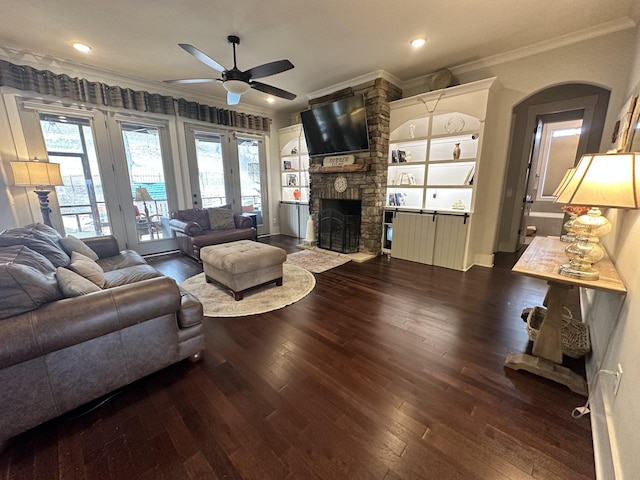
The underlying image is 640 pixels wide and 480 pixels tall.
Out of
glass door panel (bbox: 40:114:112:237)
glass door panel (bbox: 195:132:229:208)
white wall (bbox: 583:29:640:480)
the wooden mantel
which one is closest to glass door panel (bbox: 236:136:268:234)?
glass door panel (bbox: 195:132:229:208)

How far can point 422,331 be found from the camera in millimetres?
2270

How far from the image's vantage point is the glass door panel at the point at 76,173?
3709mm

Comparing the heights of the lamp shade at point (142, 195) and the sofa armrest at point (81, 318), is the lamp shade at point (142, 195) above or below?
above

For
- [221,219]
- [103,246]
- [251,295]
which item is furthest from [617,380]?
[221,219]

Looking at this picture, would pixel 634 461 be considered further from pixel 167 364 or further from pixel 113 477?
pixel 167 364

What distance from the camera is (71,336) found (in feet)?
4.33

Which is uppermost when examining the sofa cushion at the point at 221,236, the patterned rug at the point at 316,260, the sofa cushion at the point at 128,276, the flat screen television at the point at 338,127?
the flat screen television at the point at 338,127

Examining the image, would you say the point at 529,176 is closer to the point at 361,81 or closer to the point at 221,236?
the point at 361,81

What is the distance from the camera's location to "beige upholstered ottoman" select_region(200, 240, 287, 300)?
2799 millimetres

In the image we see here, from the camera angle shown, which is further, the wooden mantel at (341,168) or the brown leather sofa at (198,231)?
the wooden mantel at (341,168)

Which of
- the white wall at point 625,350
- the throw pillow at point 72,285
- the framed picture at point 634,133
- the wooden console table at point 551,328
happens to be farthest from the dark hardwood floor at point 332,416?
the framed picture at point 634,133

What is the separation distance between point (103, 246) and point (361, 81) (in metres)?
4.26

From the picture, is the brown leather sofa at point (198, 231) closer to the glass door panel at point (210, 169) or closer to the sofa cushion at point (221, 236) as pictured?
the sofa cushion at point (221, 236)

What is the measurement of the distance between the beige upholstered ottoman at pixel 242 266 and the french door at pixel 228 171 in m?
2.47
